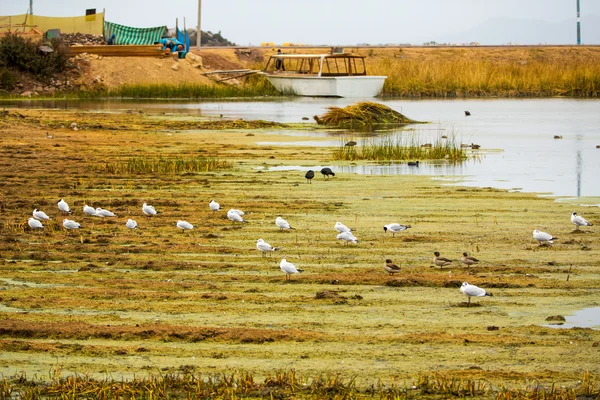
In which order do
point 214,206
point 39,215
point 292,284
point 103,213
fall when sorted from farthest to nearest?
point 214,206
point 103,213
point 39,215
point 292,284

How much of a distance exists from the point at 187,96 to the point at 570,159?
95.7 ft

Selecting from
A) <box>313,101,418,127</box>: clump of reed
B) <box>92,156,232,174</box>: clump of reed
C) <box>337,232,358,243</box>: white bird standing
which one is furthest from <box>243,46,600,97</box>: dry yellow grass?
<box>337,232,358,243</box>: white bird standing

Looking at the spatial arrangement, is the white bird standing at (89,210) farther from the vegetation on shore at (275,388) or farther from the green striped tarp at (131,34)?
the green striped tarp at (131,34)

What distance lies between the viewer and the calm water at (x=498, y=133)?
1836cm

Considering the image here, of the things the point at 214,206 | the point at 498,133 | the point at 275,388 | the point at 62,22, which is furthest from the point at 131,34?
the point at 275,388

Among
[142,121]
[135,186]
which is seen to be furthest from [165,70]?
[135,186]

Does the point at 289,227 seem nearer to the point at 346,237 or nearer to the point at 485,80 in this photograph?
the point at 346,237

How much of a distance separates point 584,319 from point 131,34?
58.5 m

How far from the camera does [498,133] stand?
2997 centimetres

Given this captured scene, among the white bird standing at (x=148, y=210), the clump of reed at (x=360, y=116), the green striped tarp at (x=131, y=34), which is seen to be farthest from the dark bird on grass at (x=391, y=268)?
the green striped tarp at (x=131, y=34)

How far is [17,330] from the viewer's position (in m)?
7.73

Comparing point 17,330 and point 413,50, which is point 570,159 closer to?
point 17,330

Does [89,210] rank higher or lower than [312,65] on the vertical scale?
lower

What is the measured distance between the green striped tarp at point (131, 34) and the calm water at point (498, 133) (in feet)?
54.2
